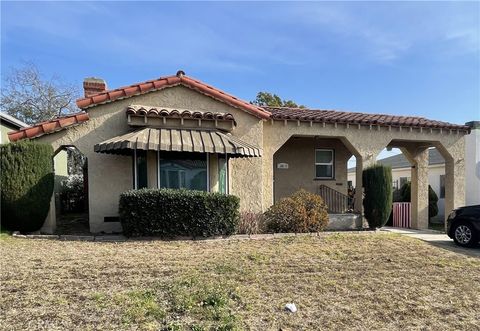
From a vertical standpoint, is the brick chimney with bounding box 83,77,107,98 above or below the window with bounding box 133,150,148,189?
above

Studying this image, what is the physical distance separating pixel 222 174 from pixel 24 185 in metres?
5.70

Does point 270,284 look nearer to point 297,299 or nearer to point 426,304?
point 297,299

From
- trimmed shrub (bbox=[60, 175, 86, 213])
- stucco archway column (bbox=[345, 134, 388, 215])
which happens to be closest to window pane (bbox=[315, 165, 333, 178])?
stucco archway column (bbox=[345, 134, 388, 215])

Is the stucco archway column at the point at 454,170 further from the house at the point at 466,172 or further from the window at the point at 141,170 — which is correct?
the window at the point at 141,170

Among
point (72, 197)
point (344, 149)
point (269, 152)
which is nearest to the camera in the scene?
point (269, 152)

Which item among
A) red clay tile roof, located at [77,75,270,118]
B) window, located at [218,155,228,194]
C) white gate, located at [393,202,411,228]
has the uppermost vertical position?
red clay tile roof, located at [77,75,270,118]

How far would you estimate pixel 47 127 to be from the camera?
10.4m

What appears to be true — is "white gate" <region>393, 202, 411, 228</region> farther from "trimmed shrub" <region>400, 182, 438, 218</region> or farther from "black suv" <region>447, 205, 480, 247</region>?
"black suv" <region>447, 205, 480, 247</region>

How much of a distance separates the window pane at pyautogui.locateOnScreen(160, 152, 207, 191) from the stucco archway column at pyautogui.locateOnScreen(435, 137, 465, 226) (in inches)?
409

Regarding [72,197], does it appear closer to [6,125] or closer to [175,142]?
[6,125]

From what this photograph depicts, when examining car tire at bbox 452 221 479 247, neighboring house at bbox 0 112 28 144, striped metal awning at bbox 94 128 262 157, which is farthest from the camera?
neighboring house at bbox 0 112 28 144

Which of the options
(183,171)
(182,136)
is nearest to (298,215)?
(183,171)

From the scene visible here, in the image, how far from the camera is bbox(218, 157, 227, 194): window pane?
1123 centimetres

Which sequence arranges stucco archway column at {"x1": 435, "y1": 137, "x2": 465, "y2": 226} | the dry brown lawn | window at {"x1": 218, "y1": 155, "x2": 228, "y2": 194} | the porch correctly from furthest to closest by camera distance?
stucco archway column at {"x1": 435, "y1": 137, "x2": 465, "y2": 226} < the porch < window at {"x1": 218, "y1": 155, "x2": 228, "y2": 194} < the dry brown lawn
